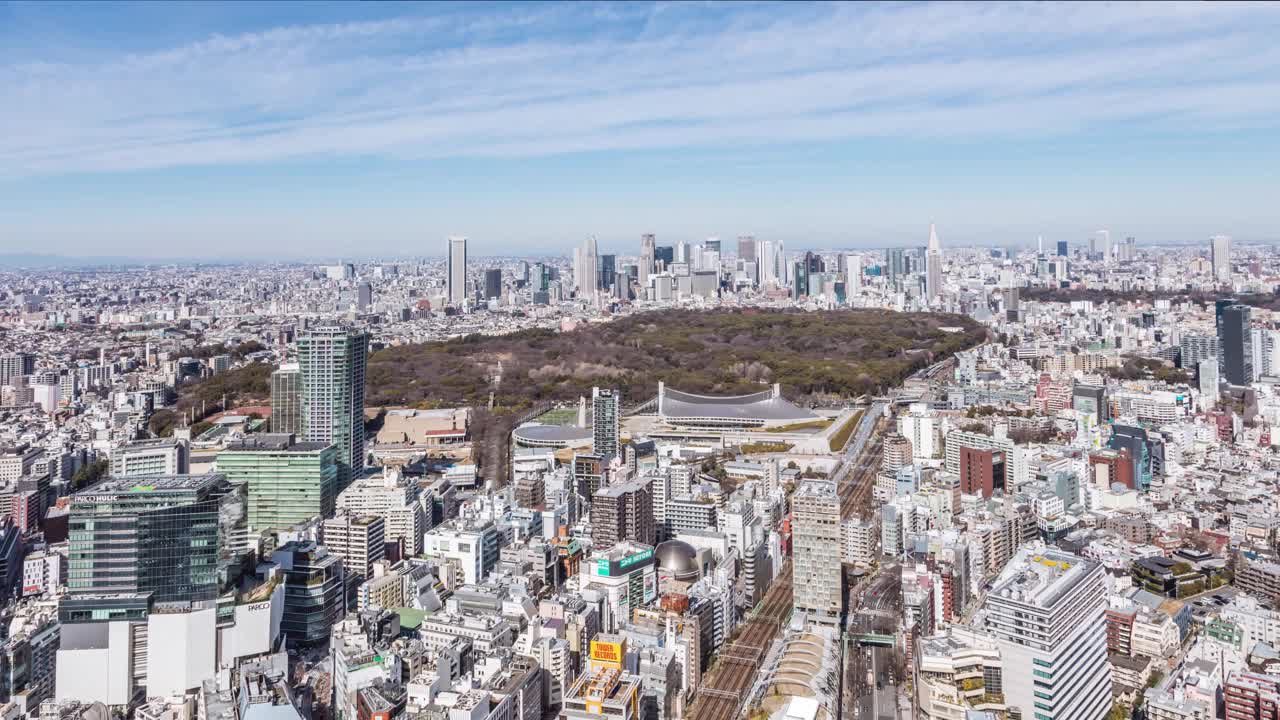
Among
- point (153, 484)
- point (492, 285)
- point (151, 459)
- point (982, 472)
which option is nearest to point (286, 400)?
point (151, 459)

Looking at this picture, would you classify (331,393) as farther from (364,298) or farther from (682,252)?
(682,252)

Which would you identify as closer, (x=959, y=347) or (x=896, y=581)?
(x=896, y=581)

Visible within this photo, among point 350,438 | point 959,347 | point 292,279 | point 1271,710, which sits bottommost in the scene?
point 1271,710

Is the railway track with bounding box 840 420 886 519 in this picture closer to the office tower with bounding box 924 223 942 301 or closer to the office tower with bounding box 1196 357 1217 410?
the office tower with bounding box 1196 357 1217 410

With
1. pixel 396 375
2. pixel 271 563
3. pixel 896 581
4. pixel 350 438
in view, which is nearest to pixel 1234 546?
pixel 896 581

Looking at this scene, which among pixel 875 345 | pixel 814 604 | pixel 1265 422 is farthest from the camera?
pixel 875 345

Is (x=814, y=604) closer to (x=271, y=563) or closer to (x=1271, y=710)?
(x=1271, y=710)
